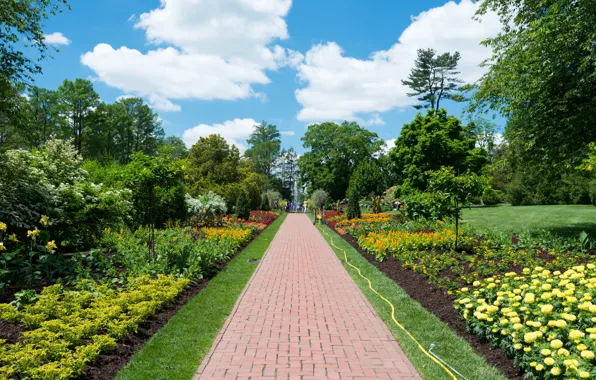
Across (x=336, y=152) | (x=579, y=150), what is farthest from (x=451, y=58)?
(x=579, y=150)

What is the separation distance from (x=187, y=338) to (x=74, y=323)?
4.32ft

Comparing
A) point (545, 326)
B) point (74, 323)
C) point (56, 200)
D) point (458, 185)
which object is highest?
point (458, 185)

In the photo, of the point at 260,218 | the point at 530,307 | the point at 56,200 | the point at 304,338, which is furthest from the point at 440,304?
the point at 260,218

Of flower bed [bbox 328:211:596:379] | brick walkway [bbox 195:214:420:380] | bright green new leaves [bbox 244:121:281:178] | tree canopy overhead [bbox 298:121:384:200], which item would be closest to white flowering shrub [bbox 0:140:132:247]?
brick walkway [bbox 195:214:420:380]

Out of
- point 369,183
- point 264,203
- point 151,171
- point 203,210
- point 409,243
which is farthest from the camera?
point 264,203

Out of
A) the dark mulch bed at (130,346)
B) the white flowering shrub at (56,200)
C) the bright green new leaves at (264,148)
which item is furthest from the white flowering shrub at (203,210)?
the bright green new leaves at (264,148)

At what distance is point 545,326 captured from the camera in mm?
3805

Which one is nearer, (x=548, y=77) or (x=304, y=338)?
(x=304, y=338)

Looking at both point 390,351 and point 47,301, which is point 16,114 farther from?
point 390,351

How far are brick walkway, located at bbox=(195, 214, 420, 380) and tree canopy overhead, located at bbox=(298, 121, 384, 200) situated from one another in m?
42.4

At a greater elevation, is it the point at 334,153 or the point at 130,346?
the point at 334,153

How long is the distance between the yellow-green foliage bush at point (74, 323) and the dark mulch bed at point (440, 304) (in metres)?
4.13

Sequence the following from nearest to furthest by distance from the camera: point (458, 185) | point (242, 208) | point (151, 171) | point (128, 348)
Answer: point (128, 348) → point (151, 171) → point (458, 185) → point (242, 208)

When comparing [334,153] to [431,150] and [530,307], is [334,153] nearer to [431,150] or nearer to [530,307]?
[431,150]
